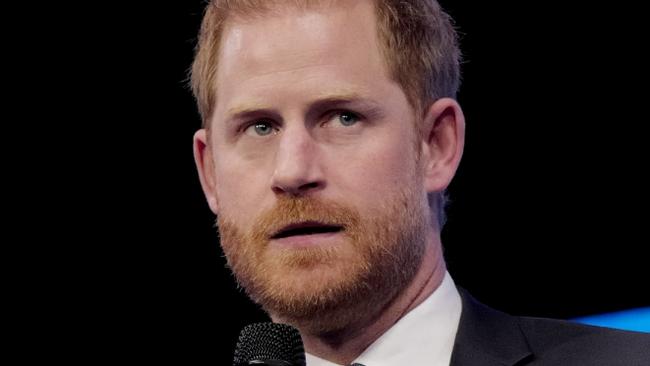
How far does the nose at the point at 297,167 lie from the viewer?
6.89 feet

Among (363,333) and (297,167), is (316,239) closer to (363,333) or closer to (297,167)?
(297,167)

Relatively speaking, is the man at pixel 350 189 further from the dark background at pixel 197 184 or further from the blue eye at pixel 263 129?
the dark background at pixel 197 184

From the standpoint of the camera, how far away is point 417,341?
7.50 feet

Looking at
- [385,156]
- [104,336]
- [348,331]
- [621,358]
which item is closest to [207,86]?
[385,156]

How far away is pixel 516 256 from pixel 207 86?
1.45 m

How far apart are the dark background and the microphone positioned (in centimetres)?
168

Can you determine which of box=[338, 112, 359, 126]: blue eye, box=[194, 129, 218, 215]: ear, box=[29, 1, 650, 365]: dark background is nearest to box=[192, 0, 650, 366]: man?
box=[338, 112, 359, 126]: blue eye

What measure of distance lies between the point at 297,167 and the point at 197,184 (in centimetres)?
167

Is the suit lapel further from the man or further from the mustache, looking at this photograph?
the mustache

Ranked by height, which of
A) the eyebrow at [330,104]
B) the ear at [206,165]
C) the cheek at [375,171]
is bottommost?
the ear at [206,165]

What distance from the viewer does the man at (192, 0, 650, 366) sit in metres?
2.14

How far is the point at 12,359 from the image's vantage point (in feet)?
11.5

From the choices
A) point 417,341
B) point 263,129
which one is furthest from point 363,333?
point 263,129

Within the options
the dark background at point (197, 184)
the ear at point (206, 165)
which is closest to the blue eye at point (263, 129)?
the ear at point (206, 165)
